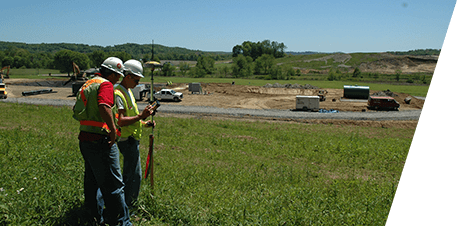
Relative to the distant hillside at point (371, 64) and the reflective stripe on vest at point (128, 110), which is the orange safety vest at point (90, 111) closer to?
the reflective stripe on vest at point (128, 110)

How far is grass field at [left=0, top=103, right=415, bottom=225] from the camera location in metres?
4.50

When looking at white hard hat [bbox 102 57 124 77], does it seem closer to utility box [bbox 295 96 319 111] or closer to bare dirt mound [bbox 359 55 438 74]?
utility box [bbox 295 96 319 111]

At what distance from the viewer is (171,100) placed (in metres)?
38.4

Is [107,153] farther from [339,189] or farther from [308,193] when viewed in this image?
[339,189]

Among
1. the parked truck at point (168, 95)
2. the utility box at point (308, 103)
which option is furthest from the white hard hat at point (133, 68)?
the parked truck at point (168, 95)

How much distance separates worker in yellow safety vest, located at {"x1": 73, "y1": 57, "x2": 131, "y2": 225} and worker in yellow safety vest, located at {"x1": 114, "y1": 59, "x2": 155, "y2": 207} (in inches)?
11.7

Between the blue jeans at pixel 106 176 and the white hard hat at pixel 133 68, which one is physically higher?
the white hard hat at pixel 133 68

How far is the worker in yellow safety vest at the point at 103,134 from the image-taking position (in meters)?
3.81

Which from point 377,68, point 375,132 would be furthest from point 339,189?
point 377,68

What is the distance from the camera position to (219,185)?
654 centimetres

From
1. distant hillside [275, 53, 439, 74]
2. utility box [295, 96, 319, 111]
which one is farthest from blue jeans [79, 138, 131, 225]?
distant hillside [275, 53, 439, 74]

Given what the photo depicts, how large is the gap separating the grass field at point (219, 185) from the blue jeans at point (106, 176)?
1.43 ft

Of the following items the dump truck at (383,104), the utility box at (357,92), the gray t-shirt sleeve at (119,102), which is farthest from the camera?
the utility box at (357,92)

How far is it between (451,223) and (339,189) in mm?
6125
